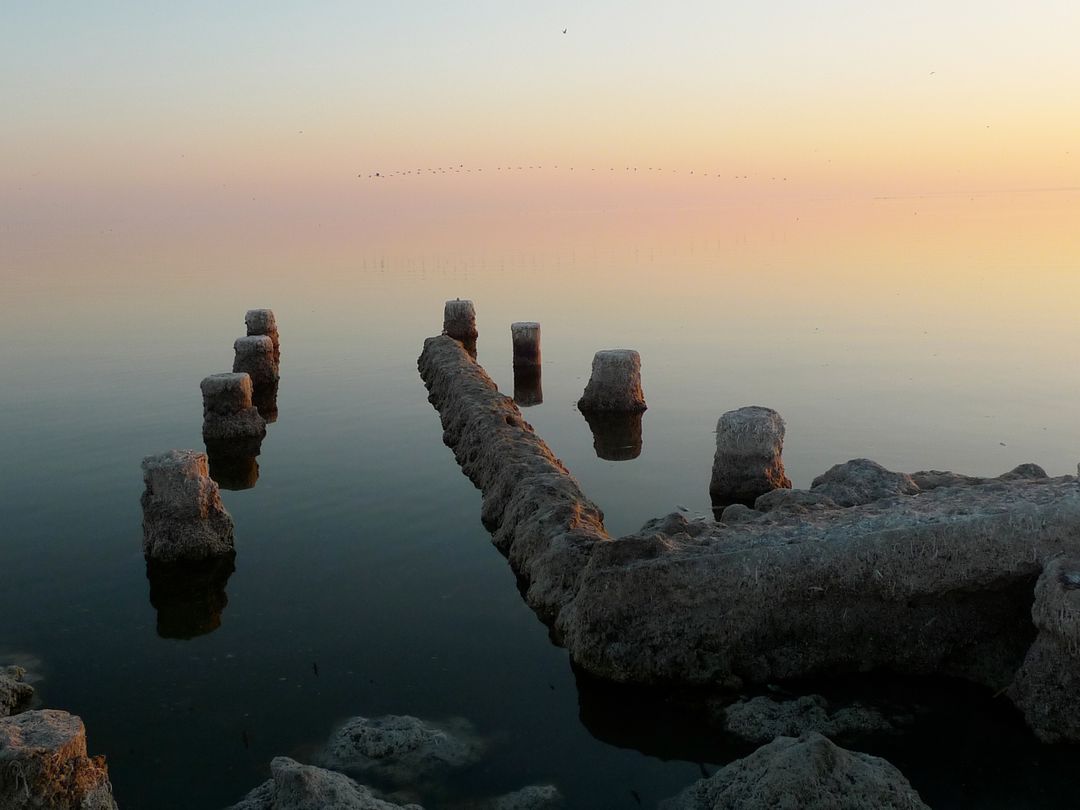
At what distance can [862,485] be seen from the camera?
9.54 metres

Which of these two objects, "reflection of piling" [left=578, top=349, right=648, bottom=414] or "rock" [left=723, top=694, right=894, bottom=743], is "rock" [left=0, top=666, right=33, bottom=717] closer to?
"rock" [left=723, top=694, right=894, bottom=743]

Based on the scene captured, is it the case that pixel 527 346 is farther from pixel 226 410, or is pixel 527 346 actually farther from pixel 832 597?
pixel 832 597

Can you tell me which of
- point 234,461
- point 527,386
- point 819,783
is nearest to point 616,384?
point 527,386

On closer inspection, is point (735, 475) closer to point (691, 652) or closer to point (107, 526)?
point (691, 652)

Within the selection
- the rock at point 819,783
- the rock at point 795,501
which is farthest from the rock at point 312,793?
the rock at point 795,501

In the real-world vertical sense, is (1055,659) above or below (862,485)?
below

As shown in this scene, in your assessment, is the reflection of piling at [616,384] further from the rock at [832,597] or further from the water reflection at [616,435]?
the rock at [832,597]

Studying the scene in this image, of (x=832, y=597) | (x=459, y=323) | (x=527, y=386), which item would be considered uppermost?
(x=459, y=323)

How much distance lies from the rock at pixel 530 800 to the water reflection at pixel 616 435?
808 centimetres

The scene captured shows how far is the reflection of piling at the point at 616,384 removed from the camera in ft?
52.7

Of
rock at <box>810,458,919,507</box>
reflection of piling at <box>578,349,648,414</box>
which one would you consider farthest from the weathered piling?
rock at <box>810,458,919,507</box>

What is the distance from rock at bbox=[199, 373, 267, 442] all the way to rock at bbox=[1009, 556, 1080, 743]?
11334 mm

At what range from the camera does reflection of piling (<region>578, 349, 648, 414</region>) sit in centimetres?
1606

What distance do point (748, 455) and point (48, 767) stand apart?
8018mm
